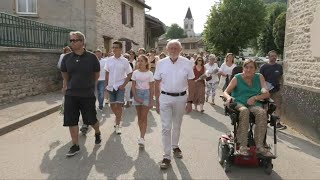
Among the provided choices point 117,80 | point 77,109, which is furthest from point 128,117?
point 77,109

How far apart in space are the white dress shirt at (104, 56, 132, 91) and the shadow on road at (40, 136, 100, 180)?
1.60 meters

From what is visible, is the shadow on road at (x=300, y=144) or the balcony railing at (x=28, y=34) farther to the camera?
the balcony railing at (x=28, y=34)

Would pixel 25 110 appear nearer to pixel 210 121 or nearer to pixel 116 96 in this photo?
pixel 116 96

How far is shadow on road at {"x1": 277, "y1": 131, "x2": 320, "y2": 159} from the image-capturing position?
709cm

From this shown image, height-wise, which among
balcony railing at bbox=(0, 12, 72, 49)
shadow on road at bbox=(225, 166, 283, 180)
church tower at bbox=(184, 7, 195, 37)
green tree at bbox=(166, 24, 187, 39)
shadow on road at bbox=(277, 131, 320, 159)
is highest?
church tower at bbox=(184, 7, 195, 37)

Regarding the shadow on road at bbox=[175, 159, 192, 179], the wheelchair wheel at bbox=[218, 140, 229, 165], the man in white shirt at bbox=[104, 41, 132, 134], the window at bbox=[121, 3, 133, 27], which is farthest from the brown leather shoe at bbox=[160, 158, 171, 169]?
the window at bbox=[121, 3, 133, 27]

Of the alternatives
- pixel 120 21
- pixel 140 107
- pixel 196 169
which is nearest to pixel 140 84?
pixel 140 107

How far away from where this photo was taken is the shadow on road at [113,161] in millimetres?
5480

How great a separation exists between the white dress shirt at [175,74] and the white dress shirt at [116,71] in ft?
7.26

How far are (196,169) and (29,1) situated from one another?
17774mm

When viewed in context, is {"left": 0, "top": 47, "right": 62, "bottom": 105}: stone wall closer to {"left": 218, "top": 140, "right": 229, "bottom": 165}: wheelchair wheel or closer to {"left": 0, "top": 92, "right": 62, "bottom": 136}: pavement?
{"left": 0, "top": 92, "right": 62, "bottom": 136}: pavement

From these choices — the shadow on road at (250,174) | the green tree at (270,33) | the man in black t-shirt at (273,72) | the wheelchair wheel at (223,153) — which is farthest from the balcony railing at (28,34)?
the green tree at (270,33)

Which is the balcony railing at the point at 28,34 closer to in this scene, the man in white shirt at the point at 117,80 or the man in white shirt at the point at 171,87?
the man in white shirt at the point at 117,80

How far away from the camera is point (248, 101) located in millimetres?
5836
